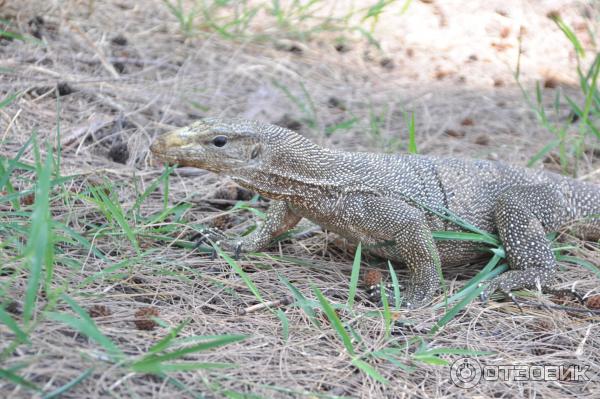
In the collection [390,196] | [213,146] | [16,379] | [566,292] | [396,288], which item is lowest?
[566,292]

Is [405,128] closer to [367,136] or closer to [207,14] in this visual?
[367,136]

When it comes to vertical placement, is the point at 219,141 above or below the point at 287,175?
above

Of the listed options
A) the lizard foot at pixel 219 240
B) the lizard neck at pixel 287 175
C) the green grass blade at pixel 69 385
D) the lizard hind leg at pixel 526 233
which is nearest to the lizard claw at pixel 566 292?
the lizard hind leg at pixel 526 233

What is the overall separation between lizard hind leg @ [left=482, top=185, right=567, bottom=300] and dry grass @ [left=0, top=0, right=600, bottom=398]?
0.63 feet

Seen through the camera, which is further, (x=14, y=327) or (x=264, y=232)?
(x=264, y=232)

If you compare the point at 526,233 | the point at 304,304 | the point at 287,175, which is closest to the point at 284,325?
the point at 304,304

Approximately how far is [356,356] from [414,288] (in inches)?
42.7

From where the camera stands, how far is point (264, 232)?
4.54 metres

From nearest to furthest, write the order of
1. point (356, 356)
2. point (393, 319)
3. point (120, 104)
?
point (356, 356) → point (393, 319) → point (120, 104)

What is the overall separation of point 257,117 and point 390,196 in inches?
95.7

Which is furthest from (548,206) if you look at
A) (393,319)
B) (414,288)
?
(393,319)

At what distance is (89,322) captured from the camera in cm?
276

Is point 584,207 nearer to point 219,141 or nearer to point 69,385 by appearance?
point 219,141

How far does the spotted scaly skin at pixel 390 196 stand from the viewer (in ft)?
13.4
